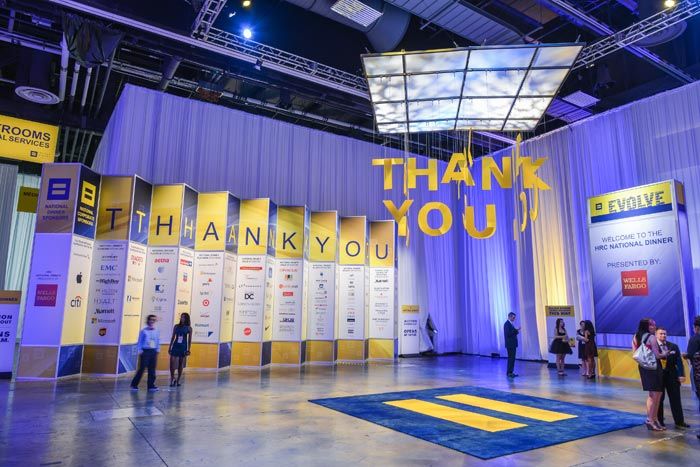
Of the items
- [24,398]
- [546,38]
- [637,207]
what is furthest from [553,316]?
[24,398]

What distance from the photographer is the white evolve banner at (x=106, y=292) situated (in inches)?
363

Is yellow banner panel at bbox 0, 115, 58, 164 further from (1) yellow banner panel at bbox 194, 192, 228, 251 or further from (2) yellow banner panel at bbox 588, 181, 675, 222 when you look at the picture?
(2) yellow banner panel at bbox 588, 181, 675, 222

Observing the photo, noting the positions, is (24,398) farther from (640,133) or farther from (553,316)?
(640,133)

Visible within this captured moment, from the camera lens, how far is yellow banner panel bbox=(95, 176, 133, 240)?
31.3ft

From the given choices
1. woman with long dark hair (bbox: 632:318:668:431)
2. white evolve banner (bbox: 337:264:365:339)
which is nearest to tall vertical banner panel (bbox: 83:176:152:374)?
white evolve banner (bbox: 337:264:365:339)

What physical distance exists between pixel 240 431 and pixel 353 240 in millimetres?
8485

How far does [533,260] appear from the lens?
14617mm

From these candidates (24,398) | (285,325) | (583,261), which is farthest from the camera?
(583,261)

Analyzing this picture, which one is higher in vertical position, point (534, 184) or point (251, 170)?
point (251, 170)

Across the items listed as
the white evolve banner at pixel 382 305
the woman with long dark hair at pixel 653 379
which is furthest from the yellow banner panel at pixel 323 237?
the woman with long dark hair at pixel 653 379

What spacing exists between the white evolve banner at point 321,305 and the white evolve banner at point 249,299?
171 centimetres

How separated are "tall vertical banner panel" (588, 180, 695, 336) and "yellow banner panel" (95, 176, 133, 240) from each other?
407 inches

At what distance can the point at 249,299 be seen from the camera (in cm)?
1127

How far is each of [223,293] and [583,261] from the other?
9586 mm
